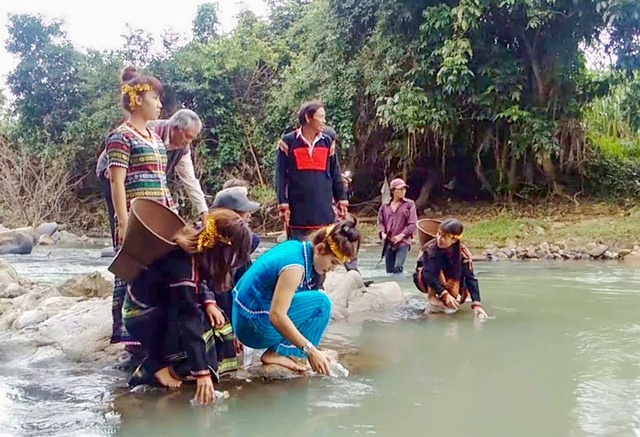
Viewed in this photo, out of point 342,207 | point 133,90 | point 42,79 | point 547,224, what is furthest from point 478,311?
point 42,79

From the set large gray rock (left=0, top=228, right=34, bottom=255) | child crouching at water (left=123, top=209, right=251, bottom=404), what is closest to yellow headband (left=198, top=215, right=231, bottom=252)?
child crouching at water (left=123, top=209, right=251, bottom=404)

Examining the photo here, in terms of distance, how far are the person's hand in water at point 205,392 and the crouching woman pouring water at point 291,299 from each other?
1.18 ft

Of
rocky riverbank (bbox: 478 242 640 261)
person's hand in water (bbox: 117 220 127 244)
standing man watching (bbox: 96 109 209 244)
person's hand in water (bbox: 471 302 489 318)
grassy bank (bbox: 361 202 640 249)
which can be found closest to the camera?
person's hand in water (bbox: 117 220 127 244)

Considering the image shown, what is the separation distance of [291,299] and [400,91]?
10.0 meters

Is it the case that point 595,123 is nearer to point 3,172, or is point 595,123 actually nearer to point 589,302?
point 589,302

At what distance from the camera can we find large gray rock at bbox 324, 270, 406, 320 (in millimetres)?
5133

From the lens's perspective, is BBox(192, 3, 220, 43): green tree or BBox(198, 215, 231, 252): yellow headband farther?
BBox(192, 3, 220, 43): green tree

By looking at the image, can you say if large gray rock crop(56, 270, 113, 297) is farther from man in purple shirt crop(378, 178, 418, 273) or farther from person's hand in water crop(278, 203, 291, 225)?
man in purple shirt crop(378, 178, 418, 273)

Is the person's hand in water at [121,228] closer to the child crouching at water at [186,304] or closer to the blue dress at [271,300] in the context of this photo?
the child crouching at water at [186,304]

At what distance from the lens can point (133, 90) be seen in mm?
3352

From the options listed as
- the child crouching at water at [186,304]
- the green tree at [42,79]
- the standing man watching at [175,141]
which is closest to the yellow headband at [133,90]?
the standing man watching at [175,141]

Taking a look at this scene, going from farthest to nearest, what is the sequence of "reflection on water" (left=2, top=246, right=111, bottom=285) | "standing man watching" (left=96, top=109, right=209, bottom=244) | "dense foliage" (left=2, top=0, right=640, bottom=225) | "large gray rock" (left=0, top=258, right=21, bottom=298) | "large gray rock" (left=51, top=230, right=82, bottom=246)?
"large gray rock" (left=51, top=230, right=82, bottom=246), "dense foliage" (left=2, top=0, right=640, bottom=225), "reflection on water" (left=2, top=246, right=111, bottom=285), "large gray rock" (left=0, top=258, right=21, bottom=298), "standing man watching" (left=96, top=109, right=209, bottom=244)

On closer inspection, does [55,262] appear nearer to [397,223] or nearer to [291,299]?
[397,223]

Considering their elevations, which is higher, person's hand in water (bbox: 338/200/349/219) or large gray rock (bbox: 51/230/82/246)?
person's hand in water (bbox: 338/200/349/219)
